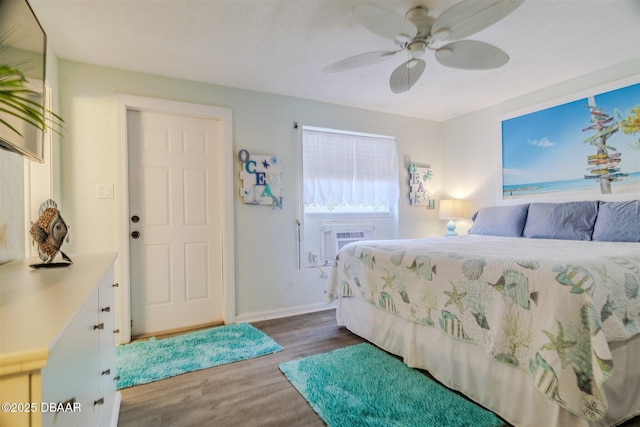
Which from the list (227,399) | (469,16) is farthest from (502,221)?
(227,399)

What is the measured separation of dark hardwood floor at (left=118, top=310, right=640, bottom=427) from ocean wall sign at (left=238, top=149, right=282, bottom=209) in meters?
1.45

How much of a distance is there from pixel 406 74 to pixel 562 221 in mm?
Answer: 1830

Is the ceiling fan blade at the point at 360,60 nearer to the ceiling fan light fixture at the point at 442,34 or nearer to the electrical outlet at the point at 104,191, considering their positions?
the ceiling fan light fixture at the point at 442,34

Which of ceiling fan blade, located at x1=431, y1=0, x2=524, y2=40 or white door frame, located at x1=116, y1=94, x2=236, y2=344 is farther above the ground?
ceiling fan blade, located at x1=431, y1=0, x2=524, y2=40

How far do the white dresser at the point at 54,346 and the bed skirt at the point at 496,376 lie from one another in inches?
66.7

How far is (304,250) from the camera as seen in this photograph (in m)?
3.33

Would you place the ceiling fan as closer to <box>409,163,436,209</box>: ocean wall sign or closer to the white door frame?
the white door frame

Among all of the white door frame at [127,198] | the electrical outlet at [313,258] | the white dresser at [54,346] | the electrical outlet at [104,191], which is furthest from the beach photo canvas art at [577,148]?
the electrical outlet at [104,191]

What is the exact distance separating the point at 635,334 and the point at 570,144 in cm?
213

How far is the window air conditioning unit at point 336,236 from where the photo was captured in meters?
3.47

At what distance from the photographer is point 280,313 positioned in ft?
10.3

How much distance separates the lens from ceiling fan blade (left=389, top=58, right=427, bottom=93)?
2039 millimetres

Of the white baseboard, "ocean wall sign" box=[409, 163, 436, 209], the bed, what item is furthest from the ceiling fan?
the white baseboard

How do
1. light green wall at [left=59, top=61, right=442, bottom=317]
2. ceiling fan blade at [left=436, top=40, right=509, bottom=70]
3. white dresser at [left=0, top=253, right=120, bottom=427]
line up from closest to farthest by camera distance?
white dresser at [left=0, top=253, right=120, bottom=427], ceiling fan blade at [left=436, top=40, right=509, bottom=70], light green wall at [left=59, top=61, right=442, bottom=317]
